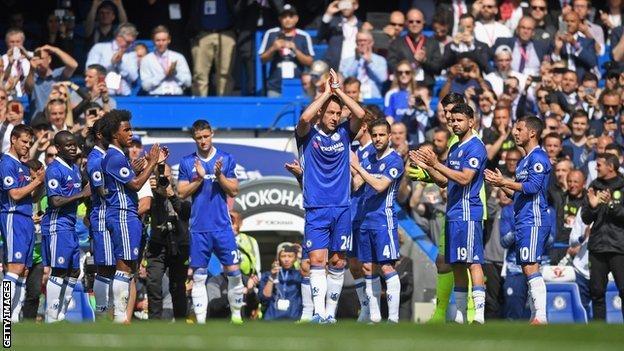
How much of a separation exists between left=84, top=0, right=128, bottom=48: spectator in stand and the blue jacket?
218 inches

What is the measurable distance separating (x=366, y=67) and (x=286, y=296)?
15.0 feet

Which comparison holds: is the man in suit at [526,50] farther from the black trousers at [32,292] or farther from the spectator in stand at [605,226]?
the black trousers at [32,292]

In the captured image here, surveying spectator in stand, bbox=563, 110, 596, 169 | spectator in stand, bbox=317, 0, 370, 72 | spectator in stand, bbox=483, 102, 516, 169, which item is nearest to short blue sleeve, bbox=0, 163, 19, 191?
spectator in stand, bbox=483, 102, 516, 169

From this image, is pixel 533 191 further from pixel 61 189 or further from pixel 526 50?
pixel 526 50

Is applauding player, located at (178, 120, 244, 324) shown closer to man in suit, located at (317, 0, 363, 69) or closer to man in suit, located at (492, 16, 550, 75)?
man in suit, located at (317, 0, 363, 69)

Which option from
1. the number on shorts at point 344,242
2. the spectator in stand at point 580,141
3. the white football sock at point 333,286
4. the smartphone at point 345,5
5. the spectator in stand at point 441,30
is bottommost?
the white football sock at point 333,286

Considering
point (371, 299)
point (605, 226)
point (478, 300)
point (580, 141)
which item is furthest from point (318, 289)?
point (580, 141)

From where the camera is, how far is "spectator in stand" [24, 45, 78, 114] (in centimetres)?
2345

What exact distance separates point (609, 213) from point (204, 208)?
475 cm

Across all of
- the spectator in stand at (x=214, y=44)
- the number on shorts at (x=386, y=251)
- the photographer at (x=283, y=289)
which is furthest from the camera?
the spectator in stand at (x=214, y=44)

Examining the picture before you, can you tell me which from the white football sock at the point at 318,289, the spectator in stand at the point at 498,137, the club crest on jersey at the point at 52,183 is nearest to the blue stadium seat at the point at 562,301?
the spectator in stand at the point at 498,137

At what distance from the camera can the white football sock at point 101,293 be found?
18016 millimetres

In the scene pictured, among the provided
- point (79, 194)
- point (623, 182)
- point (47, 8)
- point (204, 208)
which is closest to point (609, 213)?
point (623, 182)

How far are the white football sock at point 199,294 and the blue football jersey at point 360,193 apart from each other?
5.84 feet
